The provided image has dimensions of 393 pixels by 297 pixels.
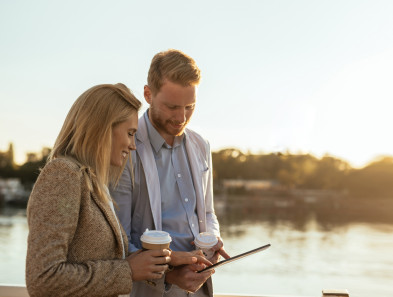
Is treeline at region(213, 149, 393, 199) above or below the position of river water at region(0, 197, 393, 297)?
above

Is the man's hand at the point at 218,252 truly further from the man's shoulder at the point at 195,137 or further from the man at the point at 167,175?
the man's shoulder at the point at 195,137

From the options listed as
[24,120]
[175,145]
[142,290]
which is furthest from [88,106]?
[24,120]

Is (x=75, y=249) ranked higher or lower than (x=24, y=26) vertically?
lower

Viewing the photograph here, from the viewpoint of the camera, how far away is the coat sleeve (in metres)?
1.65

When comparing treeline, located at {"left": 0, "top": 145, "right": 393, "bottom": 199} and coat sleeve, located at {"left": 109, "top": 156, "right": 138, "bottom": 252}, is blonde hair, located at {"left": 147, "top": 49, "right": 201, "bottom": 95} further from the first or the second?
treeline, located at {"left": 0, "top": 145, "right": 393, "bottom": 199}

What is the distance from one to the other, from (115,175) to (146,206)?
0.68 ft

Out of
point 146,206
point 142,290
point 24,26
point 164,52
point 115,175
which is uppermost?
point 24,26

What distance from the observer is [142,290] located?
1723 millimetres

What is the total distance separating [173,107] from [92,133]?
0.56 metres

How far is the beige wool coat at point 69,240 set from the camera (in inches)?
42.9

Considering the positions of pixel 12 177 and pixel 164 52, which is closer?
pixel 164 52

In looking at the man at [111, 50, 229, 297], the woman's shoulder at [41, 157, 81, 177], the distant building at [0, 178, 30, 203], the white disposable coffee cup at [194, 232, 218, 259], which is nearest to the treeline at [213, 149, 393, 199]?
the distant building at [0, 178, 30, 203]

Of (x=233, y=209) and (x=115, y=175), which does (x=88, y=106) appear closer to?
(x=115, y=175)

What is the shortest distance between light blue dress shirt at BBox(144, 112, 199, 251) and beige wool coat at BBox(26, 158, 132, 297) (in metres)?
0.52
